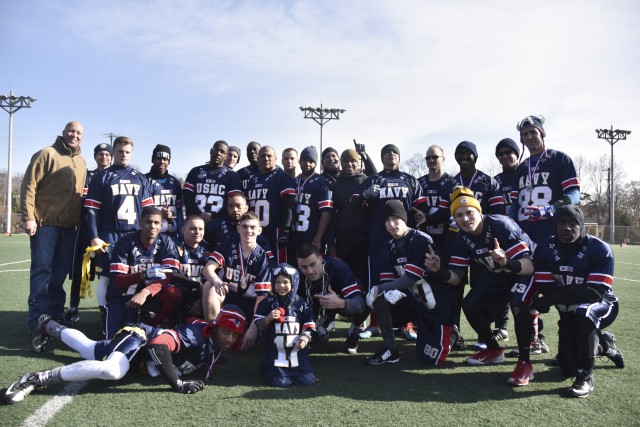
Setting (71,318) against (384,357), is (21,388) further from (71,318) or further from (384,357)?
(384,357)

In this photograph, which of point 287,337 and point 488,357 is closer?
point 287,337

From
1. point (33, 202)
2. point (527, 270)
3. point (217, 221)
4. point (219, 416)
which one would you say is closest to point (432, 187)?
point (527, 270)

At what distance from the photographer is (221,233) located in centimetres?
568

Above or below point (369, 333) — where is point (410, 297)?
above

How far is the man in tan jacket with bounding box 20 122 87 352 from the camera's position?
5273mm

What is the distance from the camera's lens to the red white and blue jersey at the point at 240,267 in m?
5.04

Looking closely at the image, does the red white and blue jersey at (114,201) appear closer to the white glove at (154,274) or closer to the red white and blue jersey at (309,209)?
the white glove at (154,274)

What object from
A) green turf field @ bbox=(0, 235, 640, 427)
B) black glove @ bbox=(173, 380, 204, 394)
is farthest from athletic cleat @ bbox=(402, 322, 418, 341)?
black glove @ bbox=(173, 380, 204, 394)

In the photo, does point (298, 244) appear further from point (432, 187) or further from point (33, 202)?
point (33, 202)

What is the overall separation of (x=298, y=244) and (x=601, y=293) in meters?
3.66

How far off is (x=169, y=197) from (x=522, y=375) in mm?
4932

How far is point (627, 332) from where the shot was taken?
5.82 m

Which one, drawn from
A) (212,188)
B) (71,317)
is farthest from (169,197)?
(71,317)

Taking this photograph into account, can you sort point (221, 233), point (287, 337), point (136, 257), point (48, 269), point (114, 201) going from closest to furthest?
point (287, 337) → point (136, 257) → point (48, 269) → point (114, 201) → point (221, 233)
